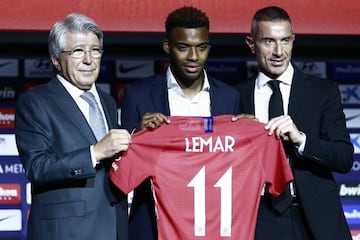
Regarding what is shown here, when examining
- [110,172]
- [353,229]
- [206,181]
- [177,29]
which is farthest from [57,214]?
[353,229]

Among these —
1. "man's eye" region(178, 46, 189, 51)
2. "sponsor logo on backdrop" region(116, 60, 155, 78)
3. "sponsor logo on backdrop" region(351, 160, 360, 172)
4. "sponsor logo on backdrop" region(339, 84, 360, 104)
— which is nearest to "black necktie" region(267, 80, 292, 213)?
"man's eye" region(178, 46, 189, 51)

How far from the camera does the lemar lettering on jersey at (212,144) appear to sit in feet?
10.6

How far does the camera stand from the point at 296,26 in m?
4.28

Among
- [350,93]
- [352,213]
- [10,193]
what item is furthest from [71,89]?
[352,213]

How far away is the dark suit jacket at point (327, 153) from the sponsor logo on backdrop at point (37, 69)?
163 centimetres

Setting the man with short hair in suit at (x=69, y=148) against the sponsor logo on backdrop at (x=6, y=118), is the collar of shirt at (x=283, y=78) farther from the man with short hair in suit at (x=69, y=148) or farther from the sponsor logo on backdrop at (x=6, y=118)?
the sponsor logo on backdrop at (x=6, y=118)

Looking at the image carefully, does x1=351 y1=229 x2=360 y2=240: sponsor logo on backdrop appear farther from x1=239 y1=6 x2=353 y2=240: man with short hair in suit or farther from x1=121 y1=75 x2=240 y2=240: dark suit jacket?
x1=121 y1=75 x2=240 y2=240: dark suit jacket

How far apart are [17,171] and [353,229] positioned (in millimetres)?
1858

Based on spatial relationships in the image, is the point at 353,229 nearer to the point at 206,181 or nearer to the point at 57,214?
the point at 206,181

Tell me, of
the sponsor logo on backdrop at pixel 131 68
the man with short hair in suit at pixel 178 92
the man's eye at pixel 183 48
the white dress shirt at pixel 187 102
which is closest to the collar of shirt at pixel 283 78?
the man with short hair in suit at pixel 178 92

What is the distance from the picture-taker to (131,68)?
4777 millimetres

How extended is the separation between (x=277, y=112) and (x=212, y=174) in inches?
13.4

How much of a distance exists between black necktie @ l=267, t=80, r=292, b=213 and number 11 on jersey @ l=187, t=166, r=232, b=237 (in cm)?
17

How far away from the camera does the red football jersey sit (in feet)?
10.5
